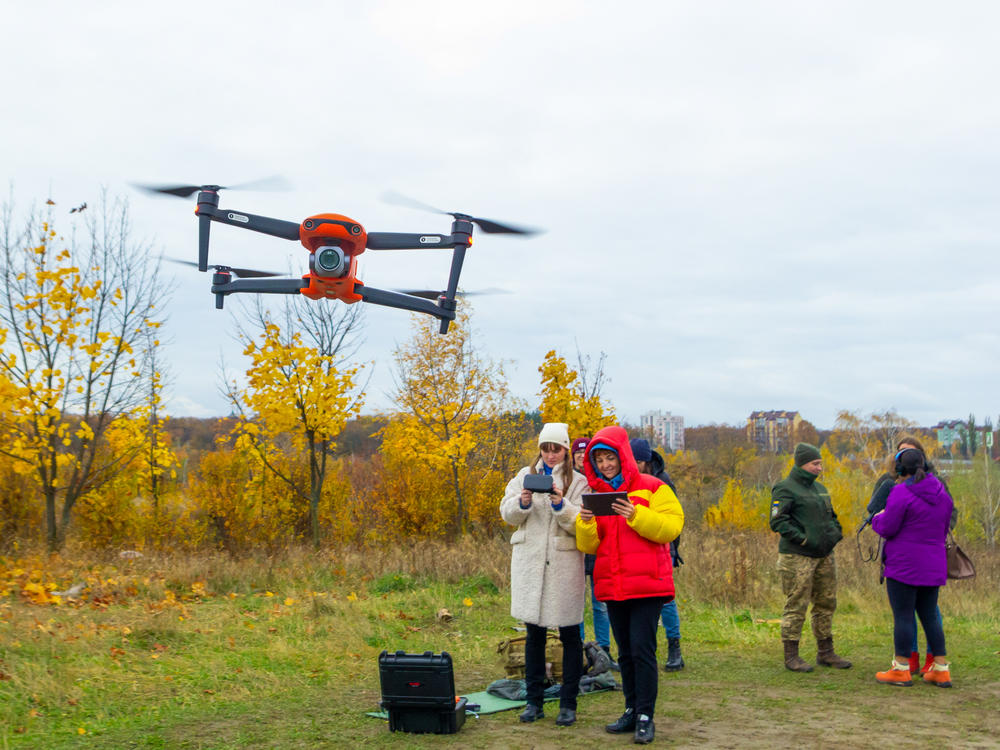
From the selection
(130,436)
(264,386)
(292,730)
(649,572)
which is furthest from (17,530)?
(649,572)

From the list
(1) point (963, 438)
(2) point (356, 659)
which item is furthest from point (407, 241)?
(1) point (963, 438)

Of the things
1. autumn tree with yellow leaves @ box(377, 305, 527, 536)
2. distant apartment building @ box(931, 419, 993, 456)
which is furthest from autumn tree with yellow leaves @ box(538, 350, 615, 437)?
distant apartment building @ box(931, 419, 993, 456)

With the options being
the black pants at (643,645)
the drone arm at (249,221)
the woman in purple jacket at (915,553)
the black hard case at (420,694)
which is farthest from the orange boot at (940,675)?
the drone arm at (249,221)

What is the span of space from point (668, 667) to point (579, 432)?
34.4ft

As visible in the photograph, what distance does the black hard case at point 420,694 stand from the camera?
5.16 m

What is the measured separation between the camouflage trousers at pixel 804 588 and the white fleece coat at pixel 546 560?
2390mm

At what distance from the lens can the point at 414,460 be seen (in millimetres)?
21797

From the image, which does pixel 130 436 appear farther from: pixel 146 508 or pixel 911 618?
pixel 911 618

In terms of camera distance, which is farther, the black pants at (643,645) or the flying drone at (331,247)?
the flying drone at (331,247)

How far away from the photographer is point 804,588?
21.8 ft

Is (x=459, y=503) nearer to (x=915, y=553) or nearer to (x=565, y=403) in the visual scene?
(x=565, y=403)

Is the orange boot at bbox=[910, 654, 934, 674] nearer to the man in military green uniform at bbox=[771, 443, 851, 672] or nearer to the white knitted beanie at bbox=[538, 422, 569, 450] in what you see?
the man in military green uniform at bbox=[771, 443, 851, 672]

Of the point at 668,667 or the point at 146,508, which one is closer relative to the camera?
the point at 668,667

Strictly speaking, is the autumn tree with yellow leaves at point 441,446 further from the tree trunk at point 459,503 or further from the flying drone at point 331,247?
the flying drone at point 331,247
